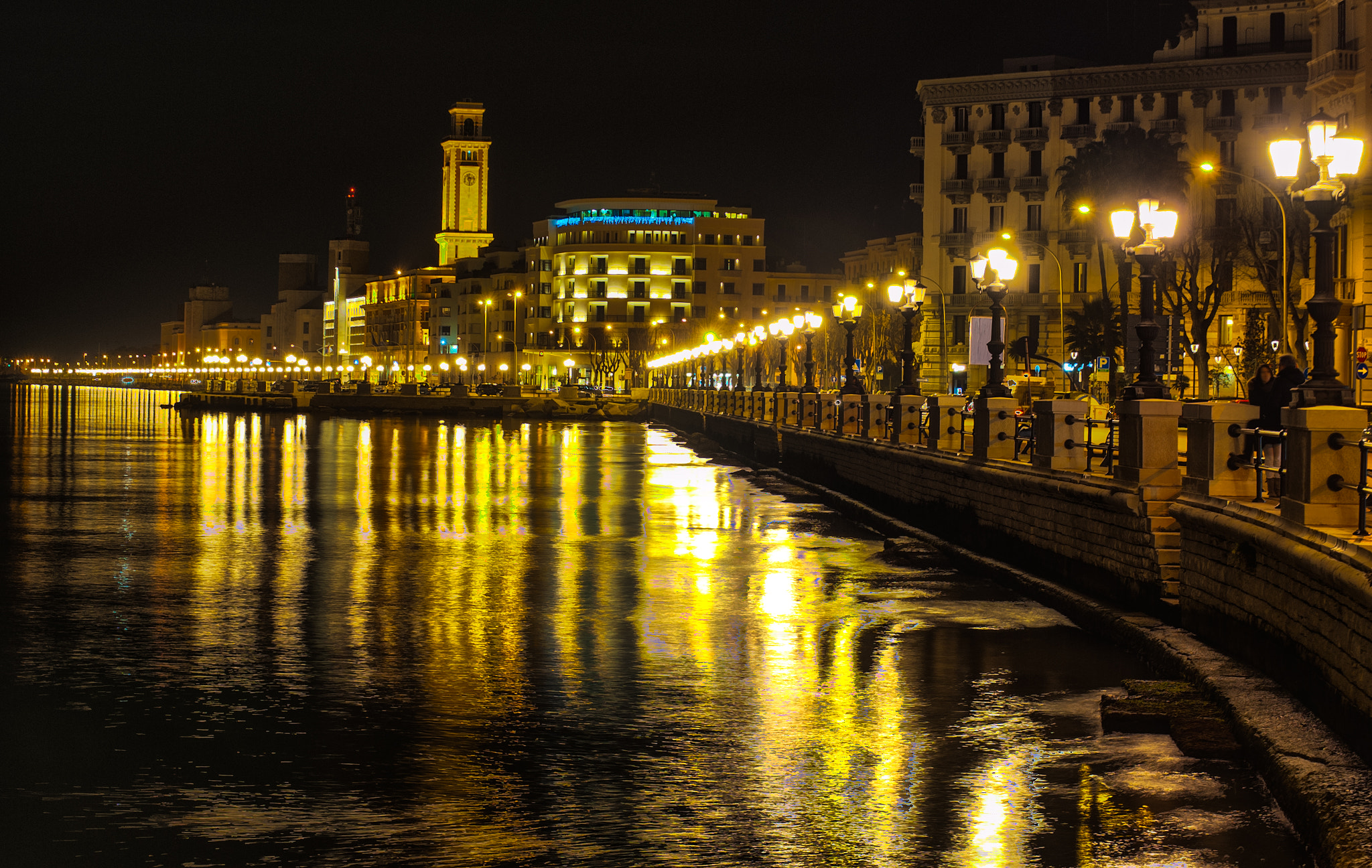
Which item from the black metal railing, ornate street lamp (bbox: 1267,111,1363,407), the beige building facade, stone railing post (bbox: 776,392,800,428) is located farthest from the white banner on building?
the beige building facade

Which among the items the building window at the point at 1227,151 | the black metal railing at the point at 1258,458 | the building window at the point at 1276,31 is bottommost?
the black metal railing at the point at 1258,458

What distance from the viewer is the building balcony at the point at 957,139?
84625 mm

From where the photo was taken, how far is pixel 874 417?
33.4 m

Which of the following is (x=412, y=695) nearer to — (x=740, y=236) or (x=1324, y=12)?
(x=1324, y=12)

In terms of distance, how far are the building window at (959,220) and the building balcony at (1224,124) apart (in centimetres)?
1315

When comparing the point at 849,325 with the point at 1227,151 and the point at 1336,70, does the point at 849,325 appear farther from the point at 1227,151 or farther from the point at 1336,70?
the point at 1227,151

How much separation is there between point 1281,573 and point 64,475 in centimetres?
3438

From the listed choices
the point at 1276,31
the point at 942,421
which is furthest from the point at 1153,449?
the point at 1276,31

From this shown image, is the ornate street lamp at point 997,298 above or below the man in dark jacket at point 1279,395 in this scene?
above

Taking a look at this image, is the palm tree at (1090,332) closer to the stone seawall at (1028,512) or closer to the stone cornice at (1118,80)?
the stone cornice at (1118,80)

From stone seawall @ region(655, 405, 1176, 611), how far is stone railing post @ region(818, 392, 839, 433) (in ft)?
15.8

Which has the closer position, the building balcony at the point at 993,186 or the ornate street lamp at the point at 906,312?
the ornate street lamp at the point at 906,312

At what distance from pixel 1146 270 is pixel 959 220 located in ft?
226

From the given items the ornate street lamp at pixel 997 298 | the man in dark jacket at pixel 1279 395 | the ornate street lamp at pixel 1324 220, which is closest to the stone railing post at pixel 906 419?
the ornate street lamp at pixel 997 298
